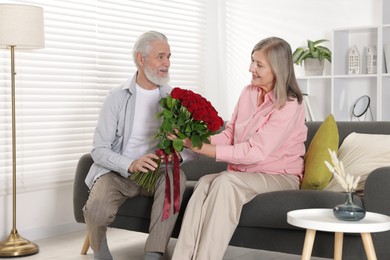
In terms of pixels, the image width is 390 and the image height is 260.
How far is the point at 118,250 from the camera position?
167 inches

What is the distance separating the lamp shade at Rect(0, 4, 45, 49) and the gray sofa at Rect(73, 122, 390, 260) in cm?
118

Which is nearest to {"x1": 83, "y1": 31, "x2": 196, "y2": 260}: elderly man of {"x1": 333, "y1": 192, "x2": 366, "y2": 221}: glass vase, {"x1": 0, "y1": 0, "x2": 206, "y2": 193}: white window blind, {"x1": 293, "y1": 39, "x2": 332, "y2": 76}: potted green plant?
{"x1": 0, "y1": 0, "x2": 206, "y2": 193}: white window blind

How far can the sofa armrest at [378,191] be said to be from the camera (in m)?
3.02

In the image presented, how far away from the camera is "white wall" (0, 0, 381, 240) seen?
463 cm

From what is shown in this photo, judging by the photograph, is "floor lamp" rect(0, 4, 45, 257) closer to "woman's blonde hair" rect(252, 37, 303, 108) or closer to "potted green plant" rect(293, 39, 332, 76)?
"woman's blonde hair" rect(252, 37, 303, 108)

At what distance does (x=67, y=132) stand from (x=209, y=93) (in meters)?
1.78

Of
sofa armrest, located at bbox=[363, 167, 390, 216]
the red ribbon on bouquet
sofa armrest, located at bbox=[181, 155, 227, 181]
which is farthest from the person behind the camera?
sofa armrest, located at bbox=[181, 155, 227, 181]

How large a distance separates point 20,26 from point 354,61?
260 cm

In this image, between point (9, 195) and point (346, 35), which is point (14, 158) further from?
point (346, 35)

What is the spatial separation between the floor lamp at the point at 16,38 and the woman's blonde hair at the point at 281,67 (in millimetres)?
1415

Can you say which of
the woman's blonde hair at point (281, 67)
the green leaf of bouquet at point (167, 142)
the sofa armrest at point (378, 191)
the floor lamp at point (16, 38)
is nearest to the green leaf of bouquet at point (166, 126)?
the green leaf of bouquet at point (167, 142)

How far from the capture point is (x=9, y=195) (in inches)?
175

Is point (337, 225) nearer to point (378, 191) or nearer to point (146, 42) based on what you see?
point (378, 191)

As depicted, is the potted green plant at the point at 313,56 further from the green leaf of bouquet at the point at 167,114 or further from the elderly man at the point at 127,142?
the green leaf of bouquet at the point at 167,114
